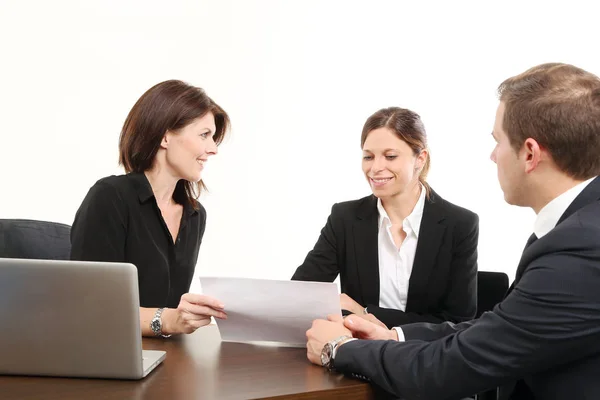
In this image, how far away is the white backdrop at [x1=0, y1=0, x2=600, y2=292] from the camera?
4.02 metres

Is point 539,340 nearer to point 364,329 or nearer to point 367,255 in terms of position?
point 364,329

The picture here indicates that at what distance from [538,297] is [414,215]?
4.10 ft

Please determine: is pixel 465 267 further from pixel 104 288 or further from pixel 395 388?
pixel 104 288

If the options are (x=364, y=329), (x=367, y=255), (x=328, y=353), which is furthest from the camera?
(x=367, y=255)

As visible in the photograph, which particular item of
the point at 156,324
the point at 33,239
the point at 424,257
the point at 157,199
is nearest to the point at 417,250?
the point at 424,257

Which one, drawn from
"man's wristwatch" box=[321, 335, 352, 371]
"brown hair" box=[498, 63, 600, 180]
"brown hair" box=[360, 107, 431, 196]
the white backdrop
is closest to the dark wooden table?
"man's wristwatch" box=[321, 335, 352, 371]

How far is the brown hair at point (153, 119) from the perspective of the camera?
97.9 inches

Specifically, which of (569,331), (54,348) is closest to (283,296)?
(54,348)

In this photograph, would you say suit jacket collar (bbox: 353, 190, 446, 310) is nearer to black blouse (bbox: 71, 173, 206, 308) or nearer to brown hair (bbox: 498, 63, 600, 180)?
black blouse (bbox: 71, 173, 206, 308)

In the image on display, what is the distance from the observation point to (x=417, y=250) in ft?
8.41

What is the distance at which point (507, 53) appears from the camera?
4.64 m

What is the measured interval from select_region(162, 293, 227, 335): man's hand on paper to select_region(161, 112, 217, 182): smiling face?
0.76m

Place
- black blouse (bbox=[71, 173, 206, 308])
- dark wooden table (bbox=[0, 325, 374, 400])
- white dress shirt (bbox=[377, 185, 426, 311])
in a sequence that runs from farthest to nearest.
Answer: white dress shirt (bbox=[377, 185, 426, 311])
black blouse (bbox=[71, 173, 206, 308])
dark wooden table (bbox=[0, 325, 374, 400])

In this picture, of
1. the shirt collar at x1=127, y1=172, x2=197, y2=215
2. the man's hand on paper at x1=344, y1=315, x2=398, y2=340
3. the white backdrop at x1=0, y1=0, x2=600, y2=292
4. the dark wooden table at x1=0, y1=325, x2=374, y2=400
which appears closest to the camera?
the dark wooden table at x1=0, y1=325, x2=374, y2=400
